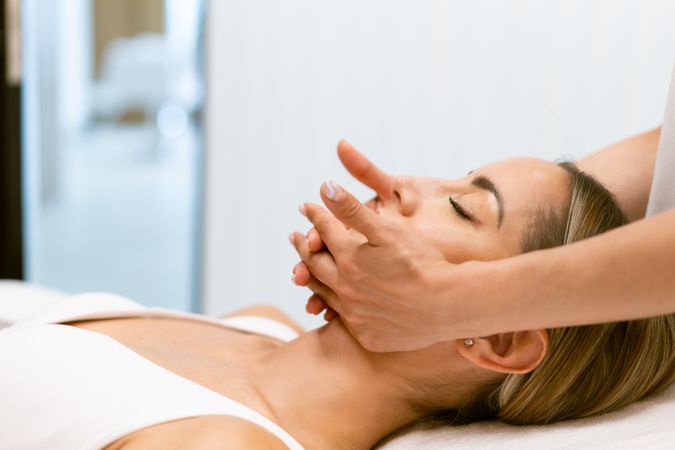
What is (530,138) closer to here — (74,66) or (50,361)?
(50,361)

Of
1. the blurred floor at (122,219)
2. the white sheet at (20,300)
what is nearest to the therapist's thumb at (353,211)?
the white sheet at (20,300)

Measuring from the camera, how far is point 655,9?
2375 mm

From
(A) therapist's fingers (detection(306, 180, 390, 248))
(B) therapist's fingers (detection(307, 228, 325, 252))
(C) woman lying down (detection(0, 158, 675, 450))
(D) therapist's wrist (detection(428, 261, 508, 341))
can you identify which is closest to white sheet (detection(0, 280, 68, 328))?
(C) woman lying down (detection(0, 158, 675, 450))

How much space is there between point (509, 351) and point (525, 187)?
0.26m

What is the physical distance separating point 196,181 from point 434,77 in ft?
2.86

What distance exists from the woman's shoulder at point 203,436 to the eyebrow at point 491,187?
46 centimetres

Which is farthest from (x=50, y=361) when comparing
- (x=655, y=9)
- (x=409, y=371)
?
(x=655, y=9)

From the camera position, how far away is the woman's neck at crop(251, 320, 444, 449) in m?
1.31

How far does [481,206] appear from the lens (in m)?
1.30

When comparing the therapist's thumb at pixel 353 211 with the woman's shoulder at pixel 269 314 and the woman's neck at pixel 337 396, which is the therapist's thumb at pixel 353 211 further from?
the woman's shoulder at pixel 269 314

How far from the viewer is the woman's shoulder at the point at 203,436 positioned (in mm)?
1058

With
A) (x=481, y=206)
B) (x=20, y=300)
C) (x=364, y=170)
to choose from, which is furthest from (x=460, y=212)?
(x=20, y=300)

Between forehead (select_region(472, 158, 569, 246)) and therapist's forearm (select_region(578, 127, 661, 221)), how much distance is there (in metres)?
0.21

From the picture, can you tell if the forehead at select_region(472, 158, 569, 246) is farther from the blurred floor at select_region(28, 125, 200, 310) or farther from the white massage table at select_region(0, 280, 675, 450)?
the blurred floor at select_region(28, 125, 200, 310)
